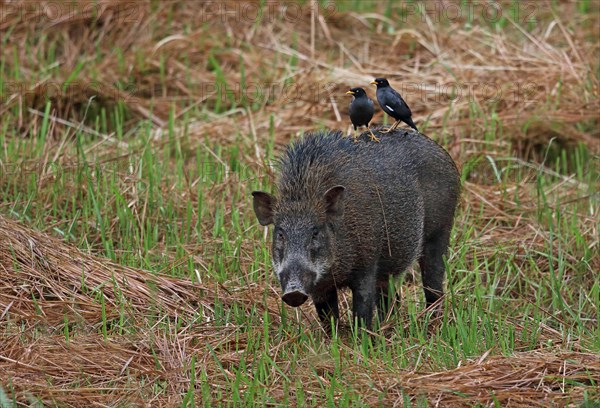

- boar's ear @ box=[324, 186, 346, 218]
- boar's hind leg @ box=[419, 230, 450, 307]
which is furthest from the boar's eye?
boar's hind leg @ box=[419, 230, 450, 307]

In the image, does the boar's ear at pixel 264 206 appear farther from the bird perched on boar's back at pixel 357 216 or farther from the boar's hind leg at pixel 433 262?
the boar's hind leg at pixel 433 262

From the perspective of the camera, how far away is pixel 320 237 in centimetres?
571

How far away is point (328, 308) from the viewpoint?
6.09 metres

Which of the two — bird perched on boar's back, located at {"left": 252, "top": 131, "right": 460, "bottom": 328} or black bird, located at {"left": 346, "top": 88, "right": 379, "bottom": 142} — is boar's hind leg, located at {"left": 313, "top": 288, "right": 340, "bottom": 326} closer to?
bird perched on boar's back, located at {"left": 252, "top": 131, "right": 460, "bottom": 328}

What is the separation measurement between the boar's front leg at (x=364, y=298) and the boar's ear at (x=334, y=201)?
43 cm

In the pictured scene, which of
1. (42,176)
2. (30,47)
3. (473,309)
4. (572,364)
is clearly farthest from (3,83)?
(572,364)

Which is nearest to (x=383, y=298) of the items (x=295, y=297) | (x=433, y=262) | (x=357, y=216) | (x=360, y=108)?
(x=433, y=262)

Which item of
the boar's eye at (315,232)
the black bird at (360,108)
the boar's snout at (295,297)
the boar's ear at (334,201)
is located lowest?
the boar's snout at (295,297)

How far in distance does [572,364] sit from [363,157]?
6.19 feet

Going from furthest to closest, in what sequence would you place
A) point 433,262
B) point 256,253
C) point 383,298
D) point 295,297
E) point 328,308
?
point 256,253, point 433,262, point 383,298, point 328,308, point 295,297

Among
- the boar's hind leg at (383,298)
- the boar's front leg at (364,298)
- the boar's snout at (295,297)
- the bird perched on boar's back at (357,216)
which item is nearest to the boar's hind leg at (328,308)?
the bird perched on boar's back at (357,216)

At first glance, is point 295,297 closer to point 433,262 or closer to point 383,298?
point 383,298

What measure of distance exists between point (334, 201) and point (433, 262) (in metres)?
1.30

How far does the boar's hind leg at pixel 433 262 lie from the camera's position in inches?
268
